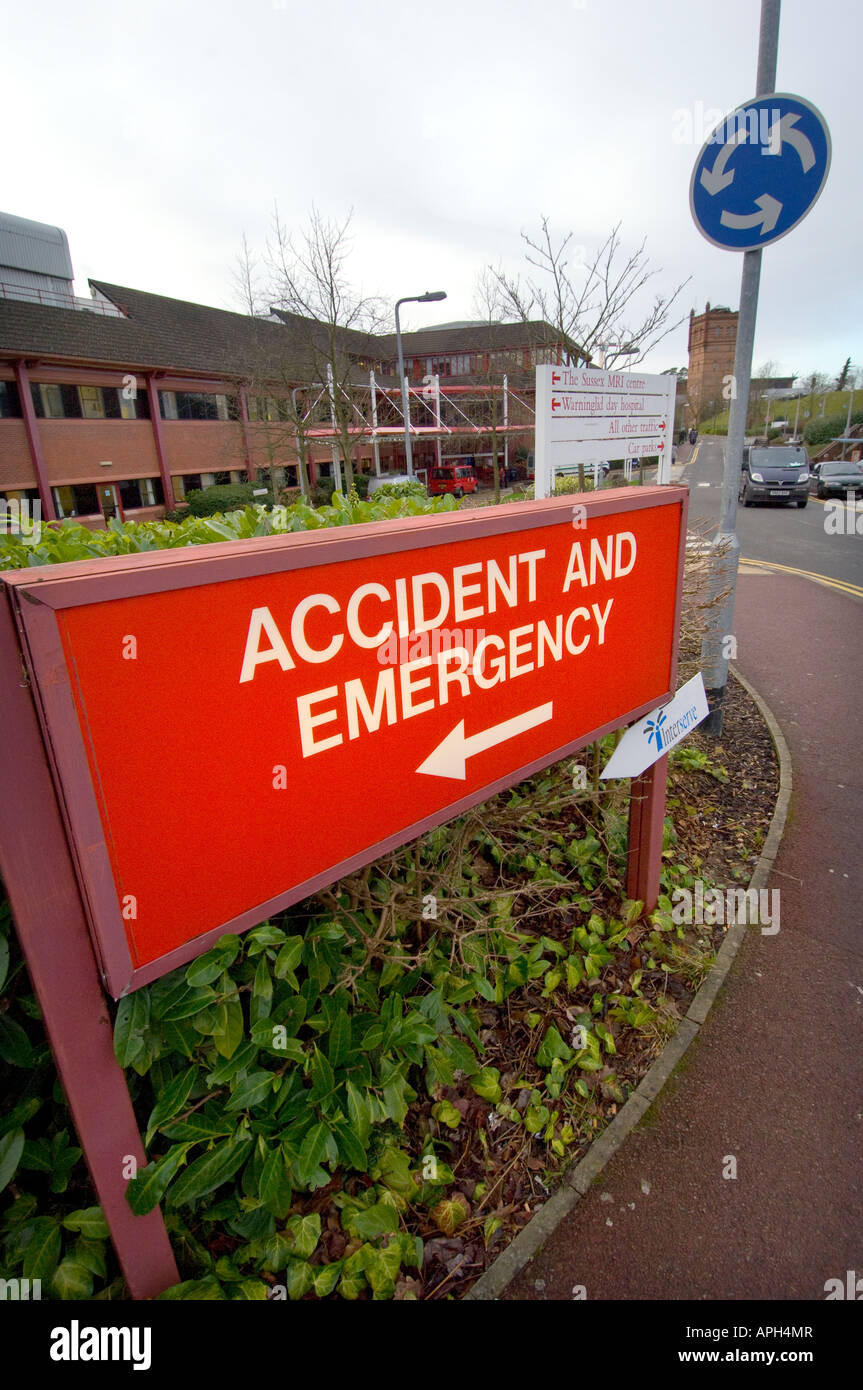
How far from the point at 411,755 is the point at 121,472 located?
2971cm

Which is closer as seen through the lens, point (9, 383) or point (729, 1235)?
point (729, 1235)

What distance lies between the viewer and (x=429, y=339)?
59.1 meters

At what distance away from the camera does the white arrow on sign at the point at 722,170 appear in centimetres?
461

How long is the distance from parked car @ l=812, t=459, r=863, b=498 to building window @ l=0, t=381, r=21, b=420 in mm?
27952

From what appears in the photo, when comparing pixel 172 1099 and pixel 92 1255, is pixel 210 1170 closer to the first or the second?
pixel 172 1099

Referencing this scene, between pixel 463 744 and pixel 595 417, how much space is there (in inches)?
77.7

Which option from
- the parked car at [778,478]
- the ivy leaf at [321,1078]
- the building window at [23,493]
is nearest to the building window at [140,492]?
the building window at [23,493]

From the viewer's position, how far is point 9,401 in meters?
23.2

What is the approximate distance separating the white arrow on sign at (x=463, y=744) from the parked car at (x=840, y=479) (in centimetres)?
2660
